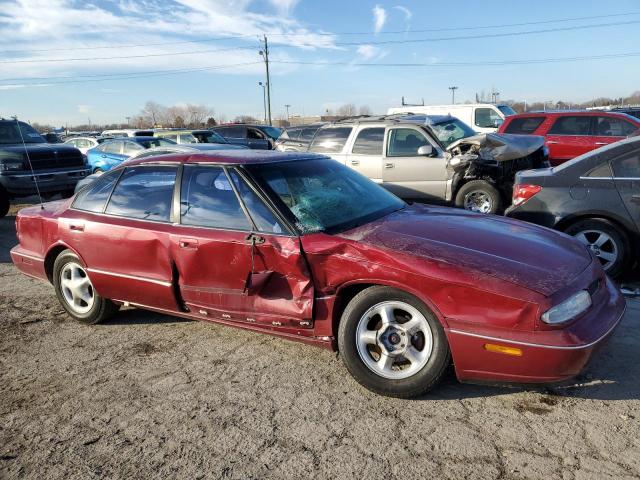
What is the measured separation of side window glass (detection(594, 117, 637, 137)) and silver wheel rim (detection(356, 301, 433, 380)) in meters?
9.40

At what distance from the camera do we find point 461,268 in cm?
295

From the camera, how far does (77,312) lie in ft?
15.1

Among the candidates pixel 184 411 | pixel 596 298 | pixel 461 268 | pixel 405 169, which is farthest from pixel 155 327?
pixel 405 169

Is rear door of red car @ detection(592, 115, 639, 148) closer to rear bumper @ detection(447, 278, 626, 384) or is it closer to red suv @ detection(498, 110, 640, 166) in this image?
red suv @ detection(498, 110, 640, 166)

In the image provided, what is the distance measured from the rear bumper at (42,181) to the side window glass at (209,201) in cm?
710

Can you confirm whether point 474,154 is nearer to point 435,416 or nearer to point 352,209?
point 352,209

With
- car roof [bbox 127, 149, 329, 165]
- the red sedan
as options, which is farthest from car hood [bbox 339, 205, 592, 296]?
car roof [bbox 127, 149, 329, 165]

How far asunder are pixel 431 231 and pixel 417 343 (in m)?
0.80

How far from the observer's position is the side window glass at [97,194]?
4.42 meters

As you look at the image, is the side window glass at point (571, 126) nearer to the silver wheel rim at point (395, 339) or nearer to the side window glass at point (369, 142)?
the side window glass at point (369, 142)

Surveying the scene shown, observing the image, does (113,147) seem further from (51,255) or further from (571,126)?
(571,126)

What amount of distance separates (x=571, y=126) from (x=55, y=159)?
11048mm

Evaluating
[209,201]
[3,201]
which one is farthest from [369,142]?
[3,201]

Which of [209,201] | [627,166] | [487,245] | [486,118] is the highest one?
[486,118]
